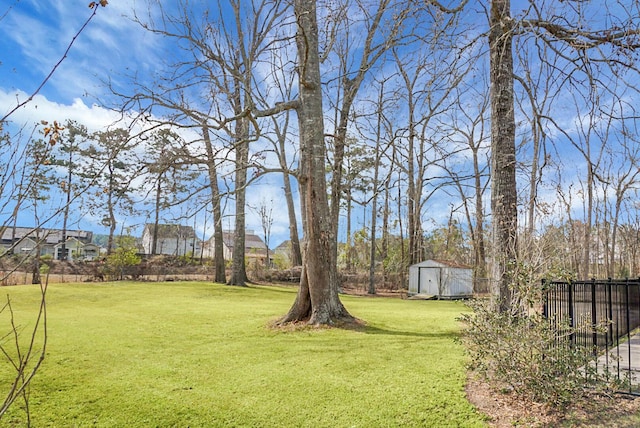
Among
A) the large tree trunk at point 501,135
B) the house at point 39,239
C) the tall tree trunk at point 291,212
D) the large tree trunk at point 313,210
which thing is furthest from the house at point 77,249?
the tall tree trunk at point 291,212

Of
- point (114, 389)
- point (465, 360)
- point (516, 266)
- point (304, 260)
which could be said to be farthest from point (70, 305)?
point (516, 266)

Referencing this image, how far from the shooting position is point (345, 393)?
434cm

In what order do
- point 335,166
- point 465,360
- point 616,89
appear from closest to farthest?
point 616,89 → point 465,360 → point 335,166

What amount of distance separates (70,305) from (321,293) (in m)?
7.34

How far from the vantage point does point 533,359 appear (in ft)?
12.9

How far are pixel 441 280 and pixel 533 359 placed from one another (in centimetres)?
1603

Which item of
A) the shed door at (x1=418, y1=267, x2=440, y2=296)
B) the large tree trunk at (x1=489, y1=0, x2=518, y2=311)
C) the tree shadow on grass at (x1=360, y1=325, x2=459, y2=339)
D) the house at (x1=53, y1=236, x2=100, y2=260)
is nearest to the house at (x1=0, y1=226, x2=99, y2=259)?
the house at (x1=53, y1=236, x2=100, y2=260)

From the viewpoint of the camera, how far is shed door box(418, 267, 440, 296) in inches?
768

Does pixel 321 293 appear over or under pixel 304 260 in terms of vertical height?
under

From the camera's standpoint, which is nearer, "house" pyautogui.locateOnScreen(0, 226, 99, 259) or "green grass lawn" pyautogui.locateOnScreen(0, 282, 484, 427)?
"house" pyautogui.locateOnScreen(0, 226, 99, 259)

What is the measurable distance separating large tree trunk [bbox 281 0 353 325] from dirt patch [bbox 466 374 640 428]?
394 centimetres

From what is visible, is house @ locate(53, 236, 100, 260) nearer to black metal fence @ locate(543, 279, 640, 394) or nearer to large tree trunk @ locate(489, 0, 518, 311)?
black metal fence @ locate(543, 279, 640, 394)

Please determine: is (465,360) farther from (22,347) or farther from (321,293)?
(22,347)

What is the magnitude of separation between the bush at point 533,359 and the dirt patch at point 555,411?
0.09 m
